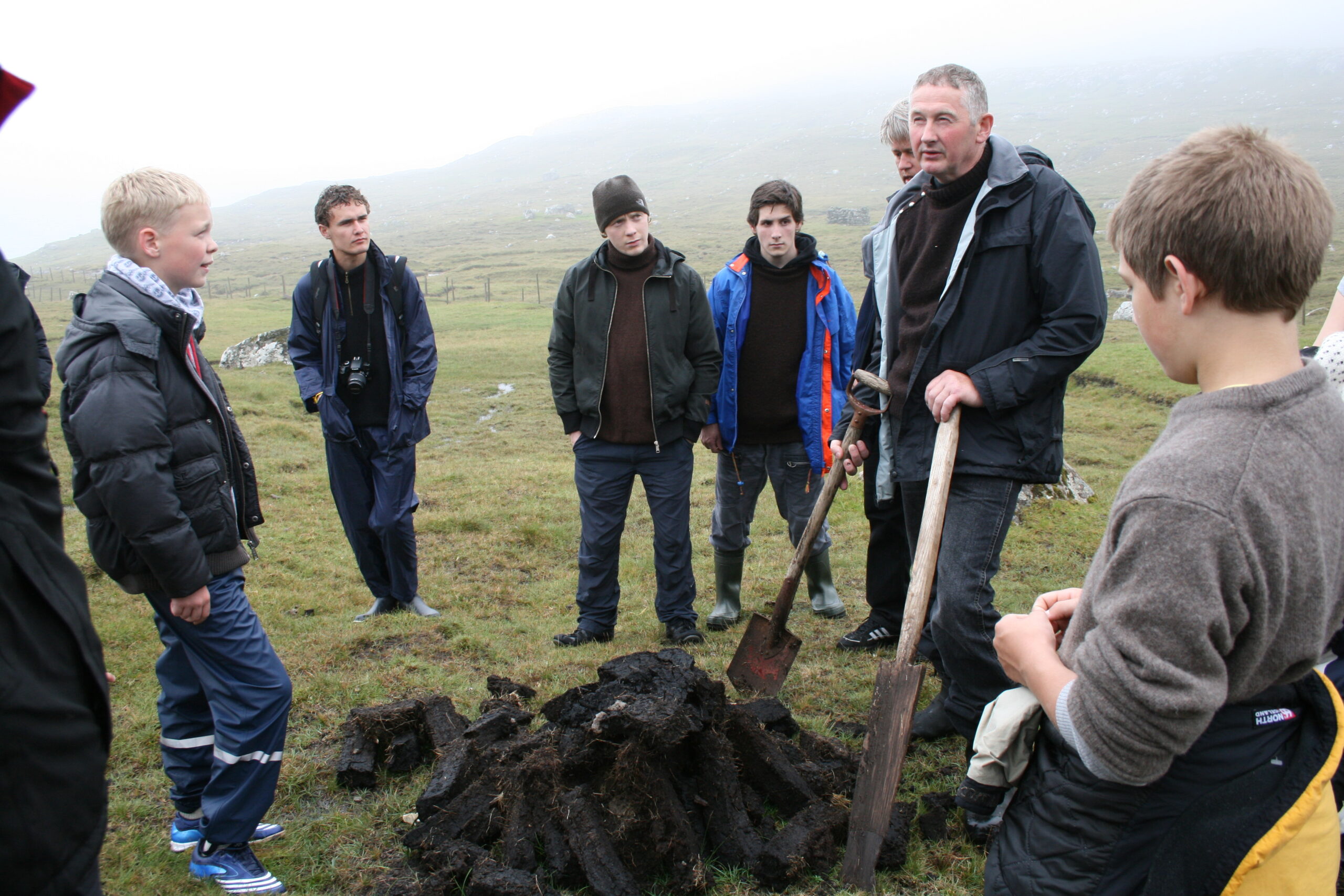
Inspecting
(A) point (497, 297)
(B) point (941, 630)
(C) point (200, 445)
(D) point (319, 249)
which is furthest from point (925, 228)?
(D) point (319, 249)

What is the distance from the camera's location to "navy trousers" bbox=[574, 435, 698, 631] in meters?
5.93

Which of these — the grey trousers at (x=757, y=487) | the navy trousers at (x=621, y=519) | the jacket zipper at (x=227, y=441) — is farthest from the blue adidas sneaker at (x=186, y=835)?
the grey trousers at (x=757, y=487)

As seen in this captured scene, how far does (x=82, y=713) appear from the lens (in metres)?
1.63

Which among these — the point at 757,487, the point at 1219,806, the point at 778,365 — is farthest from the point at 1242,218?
the point at 757,487

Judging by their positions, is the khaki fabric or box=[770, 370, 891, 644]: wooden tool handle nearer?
the khaki fabric

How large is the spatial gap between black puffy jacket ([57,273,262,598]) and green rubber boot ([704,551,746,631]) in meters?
3.60

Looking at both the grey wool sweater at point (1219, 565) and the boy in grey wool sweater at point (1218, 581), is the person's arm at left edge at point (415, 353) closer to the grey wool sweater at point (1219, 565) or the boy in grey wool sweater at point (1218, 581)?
the boy in grey wool sweater at point (1218, 581)

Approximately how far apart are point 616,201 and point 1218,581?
4636 mm

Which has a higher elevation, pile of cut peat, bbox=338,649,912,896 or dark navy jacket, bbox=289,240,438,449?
dark navy jacket, bbox=289,240,438,449

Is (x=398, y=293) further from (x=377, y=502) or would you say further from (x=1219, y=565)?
(x=1219, y=565)

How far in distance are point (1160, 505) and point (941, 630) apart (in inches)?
96.0

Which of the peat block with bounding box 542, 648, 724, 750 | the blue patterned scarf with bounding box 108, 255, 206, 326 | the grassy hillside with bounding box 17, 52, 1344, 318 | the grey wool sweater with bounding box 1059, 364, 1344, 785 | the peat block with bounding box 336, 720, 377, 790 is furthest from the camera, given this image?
the grassy hillside with bounding box 17, 52, 1344, 318

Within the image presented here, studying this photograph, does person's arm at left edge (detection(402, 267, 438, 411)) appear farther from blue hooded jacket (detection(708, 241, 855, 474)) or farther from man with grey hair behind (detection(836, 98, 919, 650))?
man with grey hair behind (detection(836, 98, 919, 650))

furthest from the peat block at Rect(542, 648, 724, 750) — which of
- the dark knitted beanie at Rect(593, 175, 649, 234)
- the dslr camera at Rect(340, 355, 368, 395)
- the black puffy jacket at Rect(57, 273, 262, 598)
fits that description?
the dslr camera at Rect(340, 355, 368, 395)
